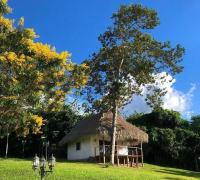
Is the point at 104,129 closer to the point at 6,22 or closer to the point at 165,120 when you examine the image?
the point at 165,120

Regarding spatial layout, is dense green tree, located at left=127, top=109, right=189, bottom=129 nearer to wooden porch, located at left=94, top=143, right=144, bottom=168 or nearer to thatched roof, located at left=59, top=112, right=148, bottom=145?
thatched roof, located at left=59, top=112, right=148, bottom=145

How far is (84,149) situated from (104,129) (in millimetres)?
4268

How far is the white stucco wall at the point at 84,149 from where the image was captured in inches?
1615

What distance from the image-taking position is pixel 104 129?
38750 mm

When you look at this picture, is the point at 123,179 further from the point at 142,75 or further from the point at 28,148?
the point at 28,148

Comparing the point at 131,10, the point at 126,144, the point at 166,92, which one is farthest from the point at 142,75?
the point at 126,144

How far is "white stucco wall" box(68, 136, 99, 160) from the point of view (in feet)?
135

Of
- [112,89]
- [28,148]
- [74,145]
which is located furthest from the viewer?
[28,148]

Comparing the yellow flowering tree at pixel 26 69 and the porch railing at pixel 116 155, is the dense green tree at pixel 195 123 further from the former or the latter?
the yellow flowering tree at pixel 26 69

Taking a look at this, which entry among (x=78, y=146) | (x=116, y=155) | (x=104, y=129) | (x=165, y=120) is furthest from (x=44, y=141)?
(x=165, y=120)

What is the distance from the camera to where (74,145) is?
1714 inches

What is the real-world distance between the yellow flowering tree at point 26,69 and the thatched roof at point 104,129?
16339mm

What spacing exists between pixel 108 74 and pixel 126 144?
818 cm

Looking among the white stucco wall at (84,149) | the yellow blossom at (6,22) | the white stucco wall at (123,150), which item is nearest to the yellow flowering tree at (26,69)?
the yellow blossom at (6,22)
